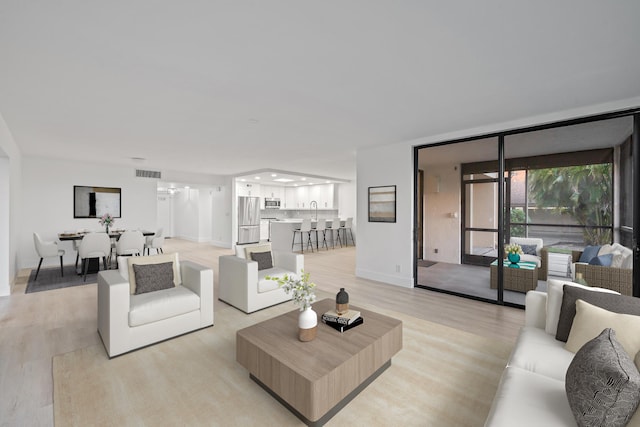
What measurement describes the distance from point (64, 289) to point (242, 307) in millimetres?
3242

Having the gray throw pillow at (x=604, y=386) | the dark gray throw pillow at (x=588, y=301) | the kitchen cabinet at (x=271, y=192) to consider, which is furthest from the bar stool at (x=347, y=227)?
the gray throw pillow at (x=604, y=386)

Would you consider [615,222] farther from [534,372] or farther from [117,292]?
[117,292]

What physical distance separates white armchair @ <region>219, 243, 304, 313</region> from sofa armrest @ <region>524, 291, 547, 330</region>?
2.65 metres

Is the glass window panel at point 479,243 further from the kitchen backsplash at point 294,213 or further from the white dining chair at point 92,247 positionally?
the white dining chair at point 92,247

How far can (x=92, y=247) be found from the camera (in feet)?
17.3

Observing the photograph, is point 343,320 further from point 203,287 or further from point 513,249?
point 513,249

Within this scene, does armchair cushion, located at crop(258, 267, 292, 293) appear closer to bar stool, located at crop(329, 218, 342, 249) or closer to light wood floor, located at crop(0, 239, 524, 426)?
light wood floor, located at crop(0, 239, 524, 426)

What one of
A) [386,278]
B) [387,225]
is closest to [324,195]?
[387,225]

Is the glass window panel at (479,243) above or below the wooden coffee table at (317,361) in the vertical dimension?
above

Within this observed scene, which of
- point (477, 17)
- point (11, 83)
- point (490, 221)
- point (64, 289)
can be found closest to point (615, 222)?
point (490, 221)

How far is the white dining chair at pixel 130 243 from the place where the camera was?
5668 mm

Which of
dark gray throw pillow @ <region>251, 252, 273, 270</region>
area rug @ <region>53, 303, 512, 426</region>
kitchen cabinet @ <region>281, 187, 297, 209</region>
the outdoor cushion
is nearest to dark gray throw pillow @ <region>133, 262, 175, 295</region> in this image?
area rug @ <region>53, 303, 512, 426</region>

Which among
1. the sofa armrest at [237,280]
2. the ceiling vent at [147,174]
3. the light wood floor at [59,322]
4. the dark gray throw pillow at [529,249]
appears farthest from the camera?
the ceiling vent at [147,174]

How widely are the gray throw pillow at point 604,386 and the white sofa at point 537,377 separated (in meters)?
0.05
